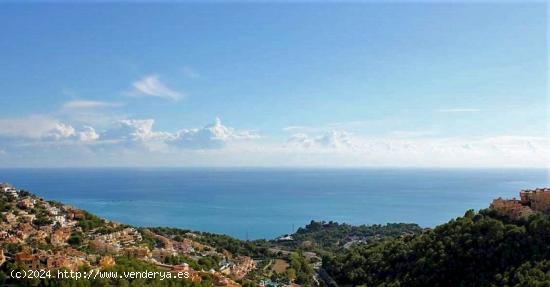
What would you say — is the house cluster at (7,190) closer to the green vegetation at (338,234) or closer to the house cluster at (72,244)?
the house cluster at (72,244)

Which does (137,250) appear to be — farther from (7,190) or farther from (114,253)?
(7,190)

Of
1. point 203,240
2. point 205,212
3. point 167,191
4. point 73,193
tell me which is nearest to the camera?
point 203,240

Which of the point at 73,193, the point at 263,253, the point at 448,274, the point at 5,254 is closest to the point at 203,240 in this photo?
the point at 263,253

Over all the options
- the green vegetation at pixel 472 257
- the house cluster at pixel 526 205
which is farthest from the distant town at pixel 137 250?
the green vegetation at pixel 472 257

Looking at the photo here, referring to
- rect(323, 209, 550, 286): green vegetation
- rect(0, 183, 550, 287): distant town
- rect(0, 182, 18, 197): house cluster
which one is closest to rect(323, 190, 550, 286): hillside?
rect(323, 209, 550, 286): green vegetation

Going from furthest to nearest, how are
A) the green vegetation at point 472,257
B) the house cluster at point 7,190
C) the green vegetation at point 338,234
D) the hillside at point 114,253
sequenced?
the green vegetation at point 338,234
the house cluster at point 7,190
the green vegetation at point 472,257
the hillside at point 114,253

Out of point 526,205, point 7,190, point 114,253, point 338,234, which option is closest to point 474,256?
point 526,205

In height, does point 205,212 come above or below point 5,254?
below

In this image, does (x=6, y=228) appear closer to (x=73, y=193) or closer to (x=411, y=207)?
(x=411, y=207)
